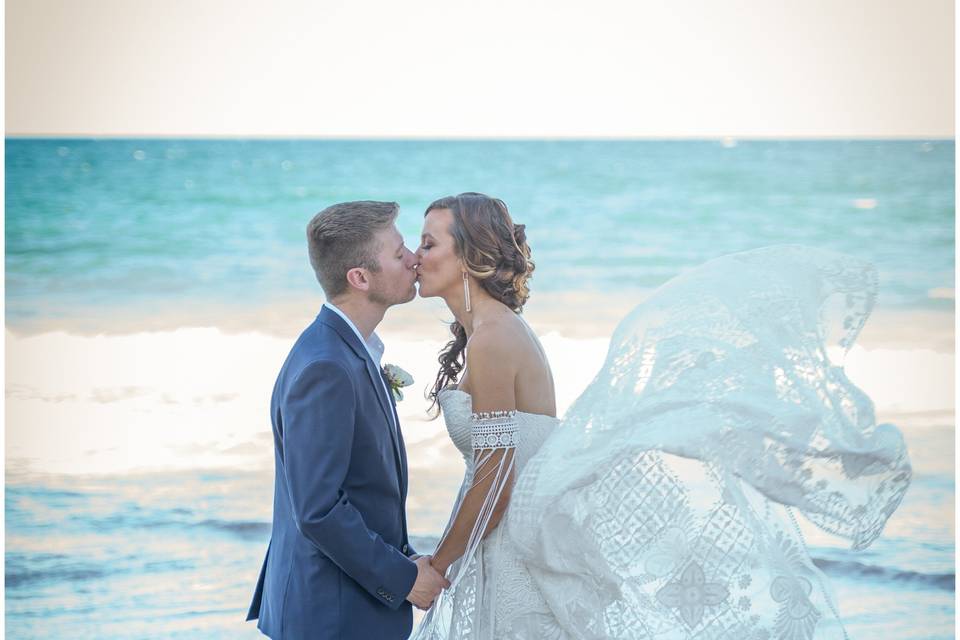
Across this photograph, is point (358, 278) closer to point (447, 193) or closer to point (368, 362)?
point (368, 362)

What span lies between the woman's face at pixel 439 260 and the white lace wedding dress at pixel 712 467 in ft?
1.26

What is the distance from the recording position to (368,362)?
273cm

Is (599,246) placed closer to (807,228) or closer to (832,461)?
(807,228)

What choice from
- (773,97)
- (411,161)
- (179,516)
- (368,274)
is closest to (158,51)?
(411,161)

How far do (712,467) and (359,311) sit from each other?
92 centimetres

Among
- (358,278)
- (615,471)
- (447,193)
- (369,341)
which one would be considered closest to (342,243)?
(358,278)

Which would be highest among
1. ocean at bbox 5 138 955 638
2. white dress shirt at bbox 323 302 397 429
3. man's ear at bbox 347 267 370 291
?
man's ear at bbox 347 267 370 291

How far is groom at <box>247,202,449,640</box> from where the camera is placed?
2.59 m

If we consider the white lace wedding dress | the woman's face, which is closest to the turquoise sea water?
the woman's face

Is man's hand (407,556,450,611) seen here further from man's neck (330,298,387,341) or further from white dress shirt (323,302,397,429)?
man's neck (330,298,387,341)

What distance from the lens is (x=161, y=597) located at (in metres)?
5.77

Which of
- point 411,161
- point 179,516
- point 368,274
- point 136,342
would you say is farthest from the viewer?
point 411,161

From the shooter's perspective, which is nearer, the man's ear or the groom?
the groom

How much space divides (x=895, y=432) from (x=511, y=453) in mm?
902
